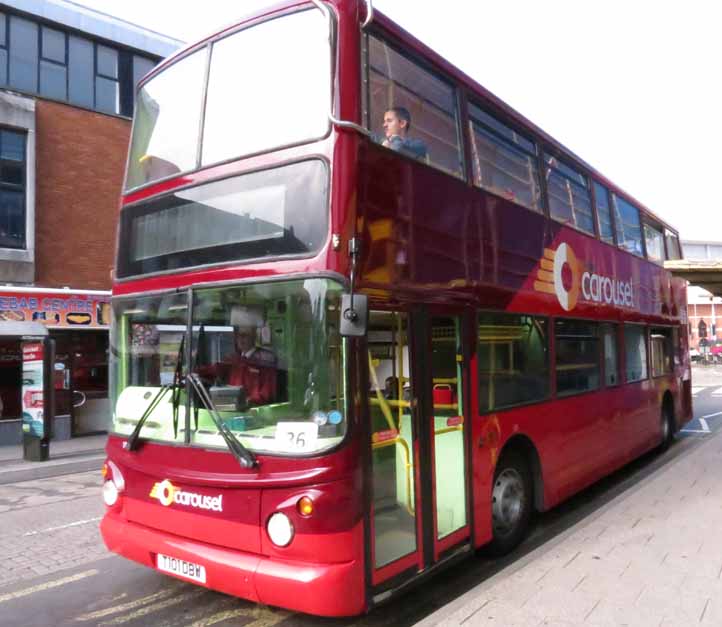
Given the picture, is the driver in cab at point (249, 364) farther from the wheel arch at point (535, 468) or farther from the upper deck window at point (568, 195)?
the upper deck window at point (568, 195)

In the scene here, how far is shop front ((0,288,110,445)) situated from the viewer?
1384 centimetres

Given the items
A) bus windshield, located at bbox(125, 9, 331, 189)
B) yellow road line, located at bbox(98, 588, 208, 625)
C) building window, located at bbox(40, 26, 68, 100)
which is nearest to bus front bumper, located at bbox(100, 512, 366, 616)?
yellow road line, located at bbox(98, 588, 208, 625)

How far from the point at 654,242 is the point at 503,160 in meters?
6.03

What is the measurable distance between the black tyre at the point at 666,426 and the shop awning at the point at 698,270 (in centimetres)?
257

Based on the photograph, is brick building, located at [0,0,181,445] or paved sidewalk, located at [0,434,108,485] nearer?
paved sidewalk, located at [0,434,108,485]

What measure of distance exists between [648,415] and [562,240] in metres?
4.01

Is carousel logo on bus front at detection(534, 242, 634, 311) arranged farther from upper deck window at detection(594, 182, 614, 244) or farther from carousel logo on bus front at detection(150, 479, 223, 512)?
carousel logo on bus front at detection(150, 479, 223, 512)

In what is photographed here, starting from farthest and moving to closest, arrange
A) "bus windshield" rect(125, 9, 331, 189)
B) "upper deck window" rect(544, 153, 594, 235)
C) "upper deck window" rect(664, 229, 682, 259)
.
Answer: "upper deck window" rect(664, 229, 682, 259)
"upper deck window" rect(544, 153, 594, 235)
"bus windshield" rect(125, 9, 331, 189)

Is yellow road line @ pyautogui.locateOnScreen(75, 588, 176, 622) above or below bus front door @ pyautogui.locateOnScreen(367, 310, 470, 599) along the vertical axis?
below

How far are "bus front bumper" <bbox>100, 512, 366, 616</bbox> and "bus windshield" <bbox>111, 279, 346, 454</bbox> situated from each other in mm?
661

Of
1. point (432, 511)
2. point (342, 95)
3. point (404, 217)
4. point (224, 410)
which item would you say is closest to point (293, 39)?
point (342, 95)

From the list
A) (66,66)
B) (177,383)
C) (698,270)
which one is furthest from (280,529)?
(66,66)

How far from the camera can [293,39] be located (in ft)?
14.0

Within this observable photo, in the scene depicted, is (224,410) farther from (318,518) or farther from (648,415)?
(648,415)
